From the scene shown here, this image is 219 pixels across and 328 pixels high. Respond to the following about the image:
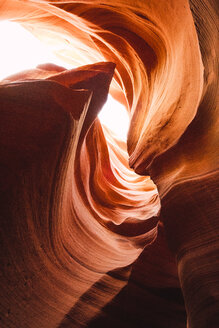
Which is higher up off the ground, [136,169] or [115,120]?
[115,120]

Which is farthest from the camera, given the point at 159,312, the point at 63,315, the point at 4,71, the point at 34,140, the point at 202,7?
the point at 4,71

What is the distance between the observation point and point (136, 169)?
11.6ft

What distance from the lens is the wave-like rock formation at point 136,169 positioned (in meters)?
2.12

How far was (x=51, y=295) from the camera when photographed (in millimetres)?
2719

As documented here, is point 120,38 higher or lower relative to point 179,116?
higher

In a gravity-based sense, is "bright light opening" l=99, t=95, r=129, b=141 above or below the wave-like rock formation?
above

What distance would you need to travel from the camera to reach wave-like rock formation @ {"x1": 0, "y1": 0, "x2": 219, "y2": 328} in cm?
212

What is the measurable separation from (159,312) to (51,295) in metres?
1.37

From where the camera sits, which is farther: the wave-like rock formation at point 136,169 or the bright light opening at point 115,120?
the bright light opening at point 115,120

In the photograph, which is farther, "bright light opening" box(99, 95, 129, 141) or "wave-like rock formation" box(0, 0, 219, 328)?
"bright light opening" box(99, 95, 129, 141)

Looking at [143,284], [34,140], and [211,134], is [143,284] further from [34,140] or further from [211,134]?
[34,140]

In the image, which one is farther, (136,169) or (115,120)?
(115,120)

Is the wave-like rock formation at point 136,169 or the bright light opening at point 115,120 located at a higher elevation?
the bright light opening at point 115,120

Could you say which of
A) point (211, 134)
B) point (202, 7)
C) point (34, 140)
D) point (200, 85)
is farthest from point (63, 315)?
point (202, 7)
